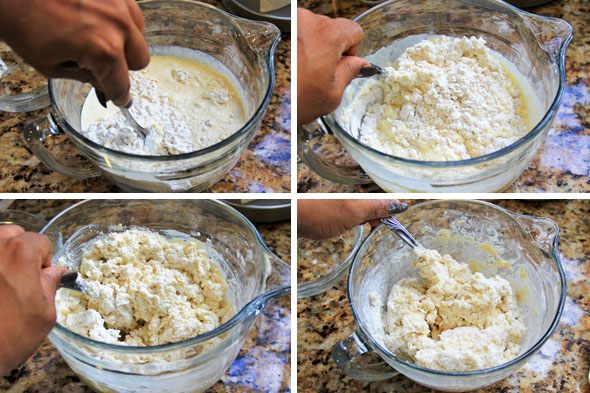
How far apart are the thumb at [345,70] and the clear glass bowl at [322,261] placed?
35 cm

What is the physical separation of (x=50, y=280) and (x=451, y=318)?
636 millimetres

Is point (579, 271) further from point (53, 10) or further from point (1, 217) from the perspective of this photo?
point (1, 217)

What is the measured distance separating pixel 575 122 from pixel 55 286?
990 millimetres

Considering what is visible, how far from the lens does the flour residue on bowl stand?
3.34 feet

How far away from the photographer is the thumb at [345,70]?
90 cm

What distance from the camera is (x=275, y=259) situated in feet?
2.98

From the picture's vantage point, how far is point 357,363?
944 mm

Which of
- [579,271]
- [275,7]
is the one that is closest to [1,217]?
[275,7]

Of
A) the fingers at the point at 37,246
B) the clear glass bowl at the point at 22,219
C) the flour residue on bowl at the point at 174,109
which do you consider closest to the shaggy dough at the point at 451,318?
the flour residue on bowl at the point at 174,109

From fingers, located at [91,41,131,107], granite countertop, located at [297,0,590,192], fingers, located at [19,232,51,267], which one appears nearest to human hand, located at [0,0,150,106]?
fingers, located at [91,41,131,107]

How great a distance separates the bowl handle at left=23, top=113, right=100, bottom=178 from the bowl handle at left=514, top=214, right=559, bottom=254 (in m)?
0.77

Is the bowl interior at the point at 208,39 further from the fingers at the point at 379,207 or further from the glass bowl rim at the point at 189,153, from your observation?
the fingers at the point at 379,207

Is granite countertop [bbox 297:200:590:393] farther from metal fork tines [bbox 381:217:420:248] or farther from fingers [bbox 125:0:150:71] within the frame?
fingers [bbox 125:0:150:71]

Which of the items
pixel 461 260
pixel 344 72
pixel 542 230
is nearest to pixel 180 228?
pixel 344 72
